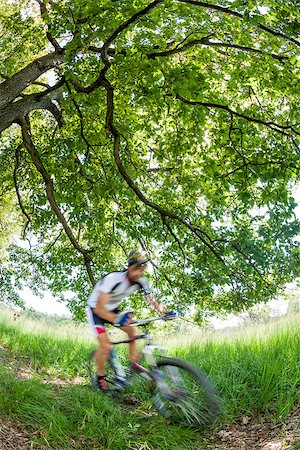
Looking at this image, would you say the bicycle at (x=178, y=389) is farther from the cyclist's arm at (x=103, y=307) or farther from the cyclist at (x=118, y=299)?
the cyclist's arm at (x=103, y=307)

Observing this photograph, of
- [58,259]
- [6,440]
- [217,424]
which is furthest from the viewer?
[58,259]

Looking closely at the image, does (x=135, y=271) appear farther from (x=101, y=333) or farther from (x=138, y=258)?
(x=101, y=333)

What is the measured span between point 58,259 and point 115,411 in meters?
7.49

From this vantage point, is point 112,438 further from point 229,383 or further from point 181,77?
point 181,77

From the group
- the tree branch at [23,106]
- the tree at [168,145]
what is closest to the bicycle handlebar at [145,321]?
the tree at [168,145]

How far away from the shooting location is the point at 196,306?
13.3 meters

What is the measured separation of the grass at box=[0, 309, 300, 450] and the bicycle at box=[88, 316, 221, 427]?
0.20 m

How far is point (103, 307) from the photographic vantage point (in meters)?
6.45

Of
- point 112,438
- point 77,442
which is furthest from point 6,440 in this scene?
point 112,438

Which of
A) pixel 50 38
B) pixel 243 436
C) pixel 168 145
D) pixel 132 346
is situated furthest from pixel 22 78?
pixel 243 436

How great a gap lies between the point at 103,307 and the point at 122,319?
417 millimetres

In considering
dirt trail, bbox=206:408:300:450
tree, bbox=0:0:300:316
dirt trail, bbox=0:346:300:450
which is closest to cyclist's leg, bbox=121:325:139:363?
dirt trail, bbox=0:346:300:450

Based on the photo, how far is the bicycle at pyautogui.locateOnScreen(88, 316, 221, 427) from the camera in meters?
6.30

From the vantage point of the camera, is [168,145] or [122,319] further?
[168,145]
